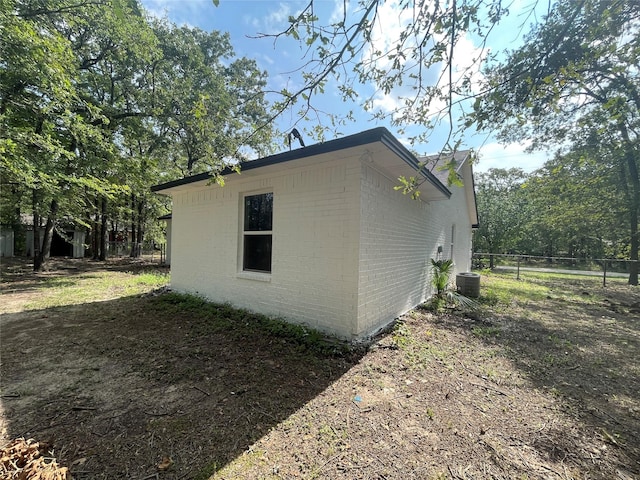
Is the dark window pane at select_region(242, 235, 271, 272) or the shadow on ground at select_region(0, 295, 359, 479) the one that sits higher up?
the dark window pane at select_region(242, 235, 271, 272)

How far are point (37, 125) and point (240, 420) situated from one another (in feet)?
35.2

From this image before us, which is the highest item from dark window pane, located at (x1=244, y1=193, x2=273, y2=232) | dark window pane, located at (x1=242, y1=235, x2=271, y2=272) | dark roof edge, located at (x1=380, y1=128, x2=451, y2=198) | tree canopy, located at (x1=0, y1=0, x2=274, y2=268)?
tree canopy, located at (x1=0, y1=0, x2=274, y2=268)

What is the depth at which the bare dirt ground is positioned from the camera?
199 cm

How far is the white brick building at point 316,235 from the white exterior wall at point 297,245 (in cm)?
2

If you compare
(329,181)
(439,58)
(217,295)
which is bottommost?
(217,295)

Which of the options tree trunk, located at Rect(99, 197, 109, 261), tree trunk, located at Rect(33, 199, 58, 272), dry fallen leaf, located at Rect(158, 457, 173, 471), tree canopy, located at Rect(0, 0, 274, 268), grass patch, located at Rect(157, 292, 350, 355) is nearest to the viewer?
dry fallen leaf, located at Rect(158, 457, 173, 471)

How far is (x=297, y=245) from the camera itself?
4.52 m

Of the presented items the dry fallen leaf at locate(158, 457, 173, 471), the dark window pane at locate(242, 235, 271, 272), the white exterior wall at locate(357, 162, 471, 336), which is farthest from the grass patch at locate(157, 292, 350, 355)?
the dry fallen leaf at locate(158, 457, 173, 471)

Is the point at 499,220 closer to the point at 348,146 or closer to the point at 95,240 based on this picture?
the point at 348,146

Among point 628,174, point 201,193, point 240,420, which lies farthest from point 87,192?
point 628,174

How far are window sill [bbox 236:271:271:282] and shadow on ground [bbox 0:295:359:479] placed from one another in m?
0.76

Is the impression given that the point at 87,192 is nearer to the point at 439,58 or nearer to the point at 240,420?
the point at 240,420

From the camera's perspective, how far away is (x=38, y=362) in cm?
340

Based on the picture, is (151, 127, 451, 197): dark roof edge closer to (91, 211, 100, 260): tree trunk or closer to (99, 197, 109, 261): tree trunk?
(99, 197, 109, 261): tree trunk
